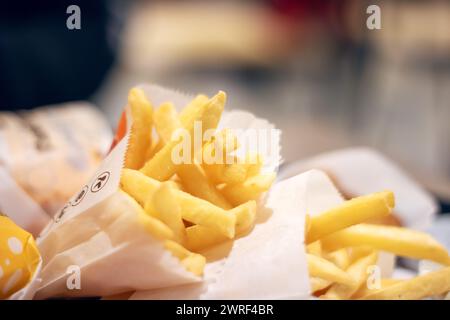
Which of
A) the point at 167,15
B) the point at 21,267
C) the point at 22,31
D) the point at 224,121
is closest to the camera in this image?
the point at 21,267

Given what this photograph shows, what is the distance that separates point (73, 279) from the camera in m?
0.98

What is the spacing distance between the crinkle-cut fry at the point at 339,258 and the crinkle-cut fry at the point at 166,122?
355 millimetres

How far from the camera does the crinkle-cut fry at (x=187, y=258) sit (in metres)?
0.91

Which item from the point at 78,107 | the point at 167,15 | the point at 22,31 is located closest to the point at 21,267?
the point at 78,107

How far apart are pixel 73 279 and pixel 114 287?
7 cm

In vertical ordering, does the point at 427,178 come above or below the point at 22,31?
below

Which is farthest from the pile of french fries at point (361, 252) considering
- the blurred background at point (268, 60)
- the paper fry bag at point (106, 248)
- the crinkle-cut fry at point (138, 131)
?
the blurred background at point (268, 60)

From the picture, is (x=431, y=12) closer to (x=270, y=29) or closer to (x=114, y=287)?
(x=270, y=29)

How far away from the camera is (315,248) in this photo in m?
1.01

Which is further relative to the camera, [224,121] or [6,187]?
[6,187]

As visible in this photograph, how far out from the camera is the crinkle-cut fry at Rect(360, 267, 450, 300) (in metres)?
1.00

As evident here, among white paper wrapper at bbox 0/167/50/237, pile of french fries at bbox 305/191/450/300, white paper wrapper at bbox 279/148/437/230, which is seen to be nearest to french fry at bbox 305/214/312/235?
pile of french fries at bbox 305/191/450/300

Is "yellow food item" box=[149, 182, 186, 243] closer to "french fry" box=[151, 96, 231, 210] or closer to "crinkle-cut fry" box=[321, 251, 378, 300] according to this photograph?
"french fry" box=[151, 96, 231, 210]

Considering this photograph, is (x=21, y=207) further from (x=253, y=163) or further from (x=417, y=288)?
(x=417, y=288)
